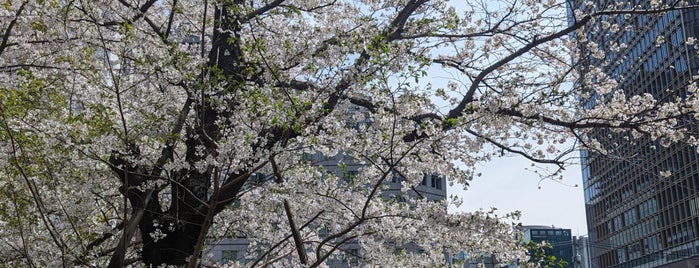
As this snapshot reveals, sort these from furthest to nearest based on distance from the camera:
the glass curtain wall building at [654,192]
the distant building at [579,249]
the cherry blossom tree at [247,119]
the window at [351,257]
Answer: the glass curtain wall building at [654,192] → the distant building at [579,249] → the window at [351,257] → the cherry blossom tree at [247,119]

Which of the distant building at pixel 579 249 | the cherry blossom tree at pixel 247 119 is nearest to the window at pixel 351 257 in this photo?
the cherry blossom tree at pixel 247 119

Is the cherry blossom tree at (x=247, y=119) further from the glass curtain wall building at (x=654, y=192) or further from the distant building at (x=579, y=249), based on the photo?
the glass curtain wall building at (x=654, y=192)

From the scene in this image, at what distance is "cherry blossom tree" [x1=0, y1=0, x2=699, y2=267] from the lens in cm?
711

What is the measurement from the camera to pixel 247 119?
7.20m

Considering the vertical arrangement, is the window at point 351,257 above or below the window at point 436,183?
below

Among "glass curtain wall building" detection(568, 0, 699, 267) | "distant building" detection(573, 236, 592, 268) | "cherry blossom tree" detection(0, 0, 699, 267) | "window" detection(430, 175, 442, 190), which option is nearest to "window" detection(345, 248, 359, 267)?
"cherry blossom tree" detection(0, 0, 699, 267)

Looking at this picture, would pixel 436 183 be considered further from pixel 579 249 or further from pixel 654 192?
pixel 579 249

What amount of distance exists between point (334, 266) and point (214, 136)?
3235 cm

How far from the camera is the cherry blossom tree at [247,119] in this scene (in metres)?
7.11

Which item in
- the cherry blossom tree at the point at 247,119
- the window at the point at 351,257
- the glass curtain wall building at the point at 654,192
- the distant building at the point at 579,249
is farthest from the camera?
the glass curtain wall building at the point at 654,192

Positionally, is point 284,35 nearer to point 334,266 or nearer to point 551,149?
point 551,149

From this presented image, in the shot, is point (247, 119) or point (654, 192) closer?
point (247, 119)

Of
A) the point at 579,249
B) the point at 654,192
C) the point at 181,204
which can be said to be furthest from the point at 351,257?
the point at 579,249

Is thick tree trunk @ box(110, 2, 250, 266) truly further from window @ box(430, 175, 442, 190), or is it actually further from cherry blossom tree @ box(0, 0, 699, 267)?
window @ box(430, 175, 442, 190)
